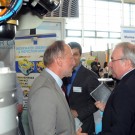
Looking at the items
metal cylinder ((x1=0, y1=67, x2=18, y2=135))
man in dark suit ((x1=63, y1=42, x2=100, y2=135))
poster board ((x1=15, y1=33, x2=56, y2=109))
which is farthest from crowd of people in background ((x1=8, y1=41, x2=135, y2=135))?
poster board ((x1=15, y1=33, x2=56, y2=109))

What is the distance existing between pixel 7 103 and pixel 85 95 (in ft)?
7.31

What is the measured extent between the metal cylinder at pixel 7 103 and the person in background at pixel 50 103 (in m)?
0.82

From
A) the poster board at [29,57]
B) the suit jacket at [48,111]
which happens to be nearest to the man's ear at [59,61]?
the suit jacket at [48,111]

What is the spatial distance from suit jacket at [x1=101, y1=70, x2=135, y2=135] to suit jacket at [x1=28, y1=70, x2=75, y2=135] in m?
0.33

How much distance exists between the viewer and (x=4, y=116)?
89 centimetres

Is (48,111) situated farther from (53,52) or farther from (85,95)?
(85,95)

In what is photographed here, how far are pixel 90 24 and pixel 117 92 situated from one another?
12319mm

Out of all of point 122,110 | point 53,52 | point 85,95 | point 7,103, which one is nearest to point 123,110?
point 122,110

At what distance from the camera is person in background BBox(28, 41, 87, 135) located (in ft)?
5.82

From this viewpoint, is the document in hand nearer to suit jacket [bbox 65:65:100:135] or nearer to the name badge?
suit jacket [bbox 65:65:100:135]

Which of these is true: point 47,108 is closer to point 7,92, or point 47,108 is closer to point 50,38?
point 7,92

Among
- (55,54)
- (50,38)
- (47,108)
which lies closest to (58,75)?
(55,54)

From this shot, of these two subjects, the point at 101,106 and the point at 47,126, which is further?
the point at 101,106

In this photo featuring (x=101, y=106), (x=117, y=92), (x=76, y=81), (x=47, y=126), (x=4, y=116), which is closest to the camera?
(x=4, y=116)
